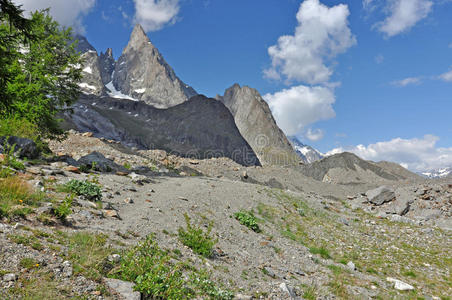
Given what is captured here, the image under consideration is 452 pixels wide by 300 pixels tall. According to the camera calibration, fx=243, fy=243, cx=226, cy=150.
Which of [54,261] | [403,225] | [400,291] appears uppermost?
[403,225]

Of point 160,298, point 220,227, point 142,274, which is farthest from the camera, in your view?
point 220,227

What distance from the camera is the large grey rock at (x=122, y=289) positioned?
419 cm

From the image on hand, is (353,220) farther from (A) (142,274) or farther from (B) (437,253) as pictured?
(A) (142,274)

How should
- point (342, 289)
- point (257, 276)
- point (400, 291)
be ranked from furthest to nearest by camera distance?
point (400, 291) < point (342, 289) < point (257, 276)

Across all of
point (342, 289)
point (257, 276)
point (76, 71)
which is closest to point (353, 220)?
point (342, 289)

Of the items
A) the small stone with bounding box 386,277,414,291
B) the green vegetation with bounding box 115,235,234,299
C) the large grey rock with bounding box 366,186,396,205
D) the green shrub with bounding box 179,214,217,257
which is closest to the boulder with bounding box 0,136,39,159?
the green shrub with bounding box 179,214,217,257

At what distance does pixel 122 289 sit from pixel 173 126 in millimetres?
132718

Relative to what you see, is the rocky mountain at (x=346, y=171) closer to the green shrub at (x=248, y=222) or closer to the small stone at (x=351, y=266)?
the small stone at (x=351, y=266)

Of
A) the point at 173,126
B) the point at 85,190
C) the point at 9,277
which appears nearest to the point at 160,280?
the point at 9,277

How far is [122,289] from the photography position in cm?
434

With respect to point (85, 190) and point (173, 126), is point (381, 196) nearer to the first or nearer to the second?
point (85, 190)

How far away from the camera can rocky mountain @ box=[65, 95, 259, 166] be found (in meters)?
105

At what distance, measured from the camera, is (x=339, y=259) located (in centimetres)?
1131

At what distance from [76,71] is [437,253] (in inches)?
1050
